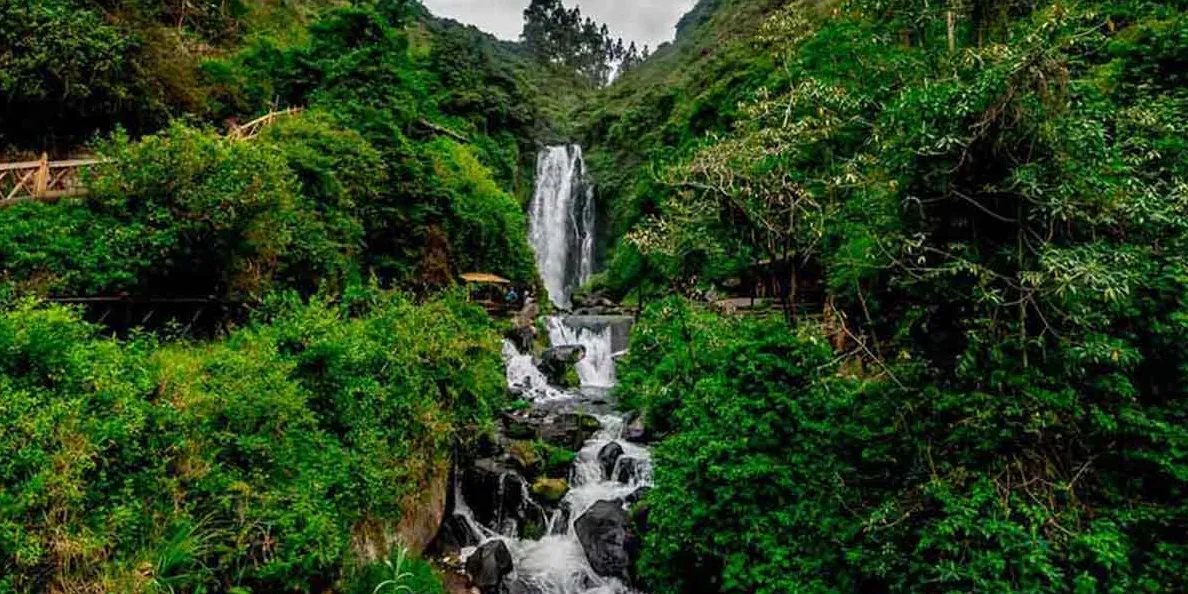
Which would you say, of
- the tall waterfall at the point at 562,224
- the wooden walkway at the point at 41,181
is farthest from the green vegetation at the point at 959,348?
the tall waterfall at the point at 562,224

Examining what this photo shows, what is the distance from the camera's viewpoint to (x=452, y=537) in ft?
34.2

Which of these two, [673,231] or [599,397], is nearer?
[673,231]

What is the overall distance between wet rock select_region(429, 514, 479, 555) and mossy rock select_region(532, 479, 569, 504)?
57.4 inches

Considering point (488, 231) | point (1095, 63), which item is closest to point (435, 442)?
point (1095, 63)

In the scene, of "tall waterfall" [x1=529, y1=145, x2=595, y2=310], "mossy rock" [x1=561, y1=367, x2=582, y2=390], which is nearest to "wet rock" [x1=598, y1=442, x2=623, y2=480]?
"mossy rock" [x1=561, y1=367, x2=582, y2=390]

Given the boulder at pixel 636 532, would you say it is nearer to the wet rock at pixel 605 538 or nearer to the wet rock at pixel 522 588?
the wet rock at pixel 605 538

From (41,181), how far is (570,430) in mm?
11396

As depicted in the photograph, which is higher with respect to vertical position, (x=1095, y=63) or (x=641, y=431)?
(x=1095, y=63)

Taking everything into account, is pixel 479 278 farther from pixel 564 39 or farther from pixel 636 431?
pixel 564 39

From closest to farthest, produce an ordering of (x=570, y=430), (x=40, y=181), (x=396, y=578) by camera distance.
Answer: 1. (x=396, y=578)
2. (x=40, y=181)
3. (x=570, y=430)

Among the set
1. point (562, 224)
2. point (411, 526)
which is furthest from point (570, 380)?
point (562, 224)

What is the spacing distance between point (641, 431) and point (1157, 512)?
9.50m

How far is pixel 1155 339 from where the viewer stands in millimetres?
5746

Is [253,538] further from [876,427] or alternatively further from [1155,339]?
[1155,339]
